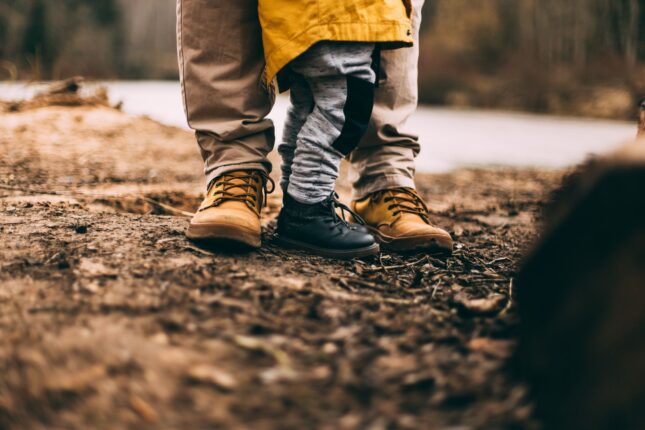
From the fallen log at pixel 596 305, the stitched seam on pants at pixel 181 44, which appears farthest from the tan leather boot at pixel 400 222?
the fallen log at pixel 596 305

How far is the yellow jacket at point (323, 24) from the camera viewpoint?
4.61 ft

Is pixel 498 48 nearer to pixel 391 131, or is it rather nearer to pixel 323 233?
pixel 391 131

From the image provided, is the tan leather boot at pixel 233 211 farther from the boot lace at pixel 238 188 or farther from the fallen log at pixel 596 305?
the fallen log at pixel 596 305

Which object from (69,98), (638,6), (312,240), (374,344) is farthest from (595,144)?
(638,6)

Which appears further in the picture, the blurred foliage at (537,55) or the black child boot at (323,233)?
the blurred foliage at (537,55)

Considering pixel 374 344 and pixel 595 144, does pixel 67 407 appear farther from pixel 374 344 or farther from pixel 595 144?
pixel 595 144

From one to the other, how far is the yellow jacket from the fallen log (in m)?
0.76

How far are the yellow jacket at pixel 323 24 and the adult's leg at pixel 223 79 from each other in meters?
0.20

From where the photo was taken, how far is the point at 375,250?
5.37 ft

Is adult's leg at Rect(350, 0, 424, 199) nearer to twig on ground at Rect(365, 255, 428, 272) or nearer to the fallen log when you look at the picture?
twig on ground at Rect(365, 255, 428, 272)

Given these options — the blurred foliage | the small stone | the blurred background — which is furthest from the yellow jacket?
the blurred foliage

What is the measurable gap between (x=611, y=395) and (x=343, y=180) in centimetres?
284

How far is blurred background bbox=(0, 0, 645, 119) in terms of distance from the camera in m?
16.2

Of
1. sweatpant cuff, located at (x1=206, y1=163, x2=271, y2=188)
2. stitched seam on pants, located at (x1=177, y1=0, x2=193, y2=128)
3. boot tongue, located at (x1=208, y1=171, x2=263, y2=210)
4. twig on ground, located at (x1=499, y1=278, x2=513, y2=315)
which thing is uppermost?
stitched seam on pants, located at (x1=177, y1=0, x2=193, y2=128)
